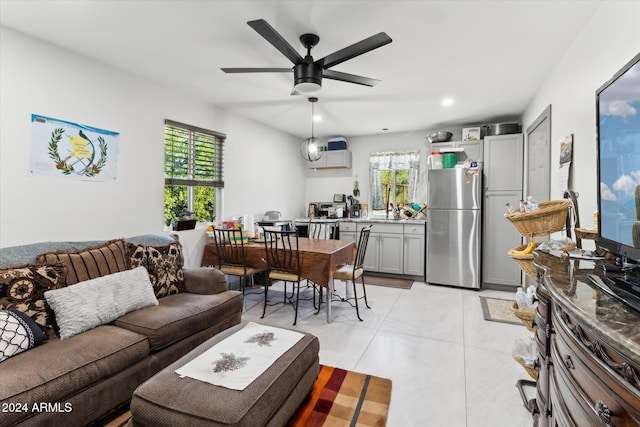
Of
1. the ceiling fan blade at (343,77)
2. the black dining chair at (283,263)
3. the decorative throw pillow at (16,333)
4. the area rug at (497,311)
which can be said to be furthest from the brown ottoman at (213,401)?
the area rug at (497,311)

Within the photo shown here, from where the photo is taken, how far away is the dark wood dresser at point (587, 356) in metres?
0.59

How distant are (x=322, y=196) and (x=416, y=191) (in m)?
1.89

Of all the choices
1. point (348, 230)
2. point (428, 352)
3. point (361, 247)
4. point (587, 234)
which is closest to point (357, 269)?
point (361, 247)

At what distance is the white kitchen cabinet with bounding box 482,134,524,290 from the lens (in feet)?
14.4

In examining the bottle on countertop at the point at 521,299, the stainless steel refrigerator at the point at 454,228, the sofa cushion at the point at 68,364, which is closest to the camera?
the sofa cushion at the point at 68,364

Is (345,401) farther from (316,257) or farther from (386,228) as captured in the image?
(386,228)

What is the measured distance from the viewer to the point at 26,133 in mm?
2396

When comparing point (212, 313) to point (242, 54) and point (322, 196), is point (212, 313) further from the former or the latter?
point (322, 196)

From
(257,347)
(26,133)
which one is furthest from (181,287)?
(26,133)

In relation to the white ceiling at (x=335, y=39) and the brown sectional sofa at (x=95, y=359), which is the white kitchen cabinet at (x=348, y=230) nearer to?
the white ceiling at (x=335, y=39)

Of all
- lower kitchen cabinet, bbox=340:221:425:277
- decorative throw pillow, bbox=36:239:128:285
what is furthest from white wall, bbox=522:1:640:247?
decorative throw pillow, bbox=36:239:128:285

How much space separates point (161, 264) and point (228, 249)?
1.08 meters

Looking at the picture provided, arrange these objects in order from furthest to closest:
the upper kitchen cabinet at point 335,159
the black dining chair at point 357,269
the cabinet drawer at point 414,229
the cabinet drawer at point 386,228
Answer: the upper kitchen cabinet at point 335,159 < the cabinet drawer at point 386,228 < the cabinet drawer at point 414,229 < the black dining chair at point 357,269

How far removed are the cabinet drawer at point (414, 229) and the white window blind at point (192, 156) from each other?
2983mm
